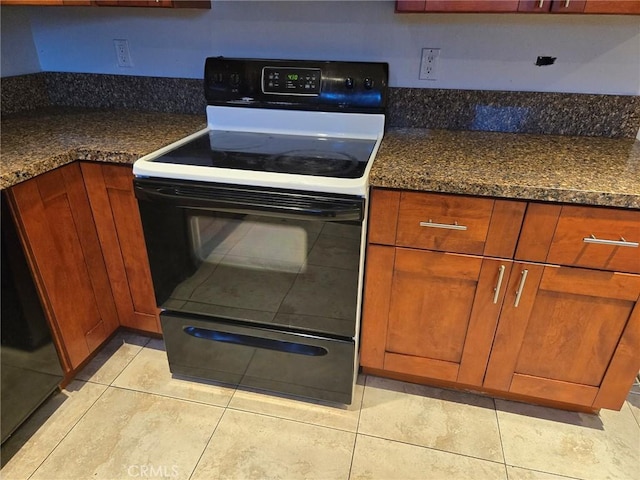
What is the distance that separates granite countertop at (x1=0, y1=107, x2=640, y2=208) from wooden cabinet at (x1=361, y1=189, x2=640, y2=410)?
53 mm

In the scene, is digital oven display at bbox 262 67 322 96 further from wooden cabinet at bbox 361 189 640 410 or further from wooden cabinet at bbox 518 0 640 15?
wooden cabinet at bbox 518 0 640 15

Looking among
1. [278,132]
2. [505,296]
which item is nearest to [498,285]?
[505,296]

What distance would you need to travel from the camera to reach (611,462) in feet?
4.66

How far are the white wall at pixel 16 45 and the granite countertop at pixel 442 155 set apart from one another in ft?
0.78

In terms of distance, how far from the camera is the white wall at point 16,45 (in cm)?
185

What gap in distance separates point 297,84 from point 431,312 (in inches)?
38.6

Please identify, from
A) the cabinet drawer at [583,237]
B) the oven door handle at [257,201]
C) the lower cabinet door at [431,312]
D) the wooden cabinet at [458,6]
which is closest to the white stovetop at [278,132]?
the oven door handle at [257,201]

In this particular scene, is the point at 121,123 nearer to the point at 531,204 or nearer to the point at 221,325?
the point at 221,325

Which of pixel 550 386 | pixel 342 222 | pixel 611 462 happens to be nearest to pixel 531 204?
pixel 342 222

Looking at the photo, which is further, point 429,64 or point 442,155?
point 429,64

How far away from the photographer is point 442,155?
4.63 feet

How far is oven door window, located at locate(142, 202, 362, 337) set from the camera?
1289 mm

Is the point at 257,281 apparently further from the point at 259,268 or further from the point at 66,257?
the point at 66,257

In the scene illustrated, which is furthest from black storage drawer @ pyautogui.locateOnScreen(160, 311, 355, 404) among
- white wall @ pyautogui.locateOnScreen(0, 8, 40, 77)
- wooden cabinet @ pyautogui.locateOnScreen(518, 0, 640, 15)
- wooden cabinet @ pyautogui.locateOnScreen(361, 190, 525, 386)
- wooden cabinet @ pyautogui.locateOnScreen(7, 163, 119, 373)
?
white wall @ pyautogui.locateOnScreen(0, 8, 40, 77)
